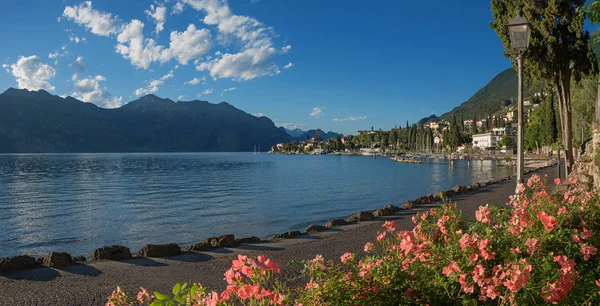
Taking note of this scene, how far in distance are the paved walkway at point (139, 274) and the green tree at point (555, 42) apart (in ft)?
41.1

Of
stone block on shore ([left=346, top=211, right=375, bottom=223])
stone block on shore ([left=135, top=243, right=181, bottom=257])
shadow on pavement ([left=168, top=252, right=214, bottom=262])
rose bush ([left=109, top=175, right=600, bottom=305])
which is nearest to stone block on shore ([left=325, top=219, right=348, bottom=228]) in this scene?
stone block on shore ([left=346, top=211, right=375, bottom=223])

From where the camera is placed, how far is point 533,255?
11.1 feet

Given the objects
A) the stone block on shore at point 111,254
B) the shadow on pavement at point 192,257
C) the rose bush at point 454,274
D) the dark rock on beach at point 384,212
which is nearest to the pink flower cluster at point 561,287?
the rose bush at point 454,274

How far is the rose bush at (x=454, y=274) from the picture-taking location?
2576 mm

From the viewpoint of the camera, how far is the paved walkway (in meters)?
7.62

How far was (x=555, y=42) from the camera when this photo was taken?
17.5 m

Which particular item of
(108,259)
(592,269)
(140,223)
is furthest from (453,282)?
(140,223)

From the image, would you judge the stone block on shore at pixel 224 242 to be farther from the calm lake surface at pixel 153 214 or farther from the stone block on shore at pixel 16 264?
the calm lake surface at pixel 153 214

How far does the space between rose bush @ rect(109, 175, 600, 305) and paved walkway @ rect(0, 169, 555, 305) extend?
189 inches

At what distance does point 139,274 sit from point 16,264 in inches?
123

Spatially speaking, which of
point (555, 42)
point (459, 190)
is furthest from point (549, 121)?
point (555, 42)

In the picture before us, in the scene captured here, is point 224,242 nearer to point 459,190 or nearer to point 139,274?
point 139,274

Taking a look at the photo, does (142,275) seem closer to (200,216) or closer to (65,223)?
(200,216)

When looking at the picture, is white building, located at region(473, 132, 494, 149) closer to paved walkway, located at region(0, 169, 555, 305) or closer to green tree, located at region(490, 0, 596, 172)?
green tree, located at region(490, 0, 596, 172)
